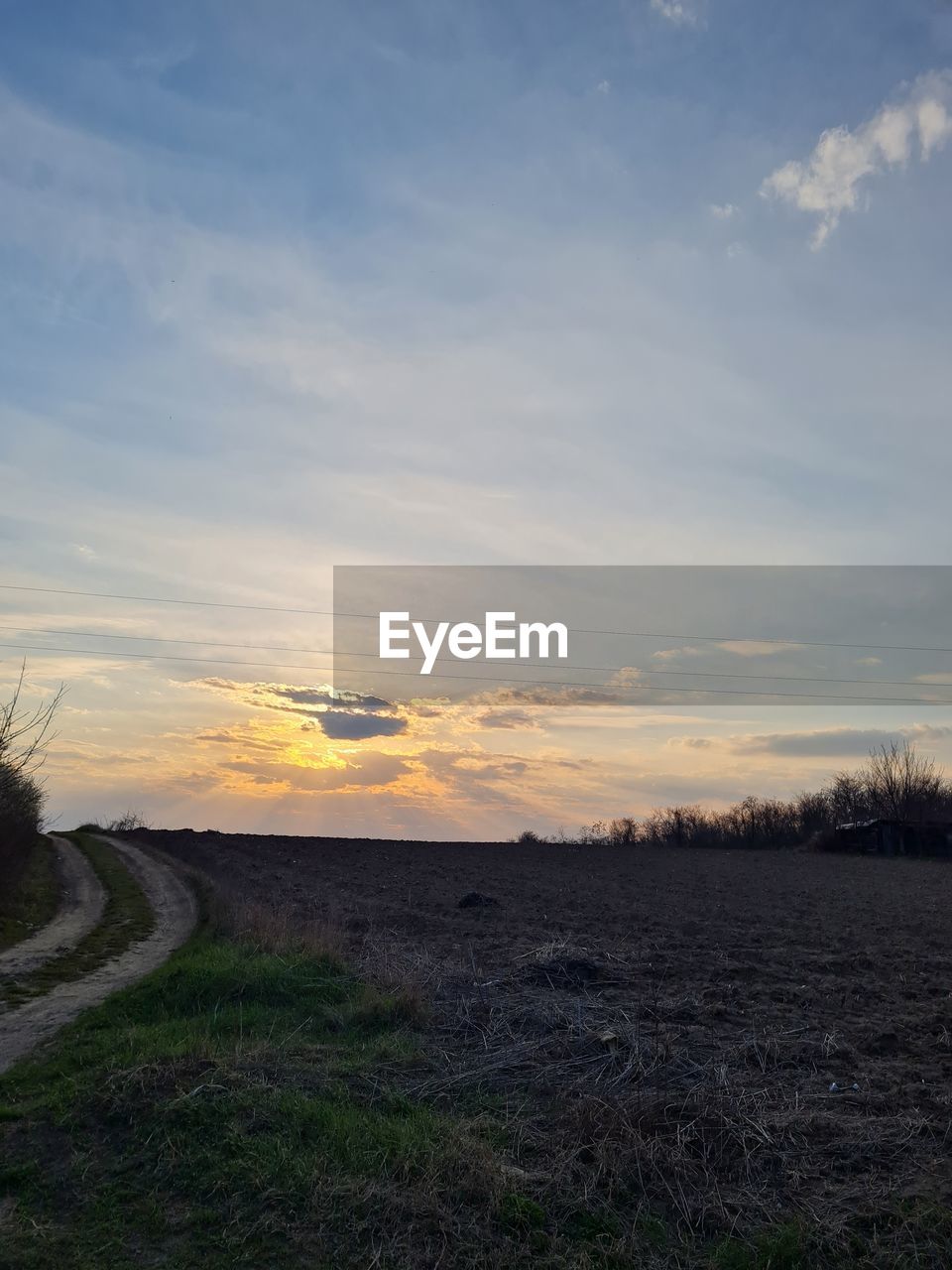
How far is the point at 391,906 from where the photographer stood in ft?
78.7

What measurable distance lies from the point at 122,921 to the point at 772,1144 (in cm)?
1948

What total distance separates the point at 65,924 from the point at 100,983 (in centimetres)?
871

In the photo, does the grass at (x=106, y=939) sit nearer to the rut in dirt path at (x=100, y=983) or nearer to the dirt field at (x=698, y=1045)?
the rut in dirt path at (x=100, y=983)

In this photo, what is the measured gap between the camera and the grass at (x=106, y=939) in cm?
1488

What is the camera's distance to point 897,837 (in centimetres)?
6675

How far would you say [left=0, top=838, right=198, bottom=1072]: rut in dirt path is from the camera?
11.5 m

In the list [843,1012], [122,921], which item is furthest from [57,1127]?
[122,921]

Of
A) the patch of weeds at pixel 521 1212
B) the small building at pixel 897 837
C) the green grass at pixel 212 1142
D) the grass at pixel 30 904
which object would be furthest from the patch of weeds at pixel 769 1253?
the small building at pixel 897 837

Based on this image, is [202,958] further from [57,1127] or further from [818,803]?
[818,803]

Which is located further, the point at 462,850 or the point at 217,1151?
the point at 462,850

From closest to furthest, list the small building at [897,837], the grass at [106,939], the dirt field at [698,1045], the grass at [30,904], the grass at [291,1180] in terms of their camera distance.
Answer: the grass at [291,1180]
the dirt field at [698,1045]
the grass at [106,939]
the grass at [30,904]
the small building at [897,837]

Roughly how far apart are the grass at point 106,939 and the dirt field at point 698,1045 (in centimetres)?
344

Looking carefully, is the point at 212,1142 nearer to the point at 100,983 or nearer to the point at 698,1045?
the point at 698,1045

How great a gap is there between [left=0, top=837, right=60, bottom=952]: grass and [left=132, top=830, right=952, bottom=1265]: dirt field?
18.5 feet
